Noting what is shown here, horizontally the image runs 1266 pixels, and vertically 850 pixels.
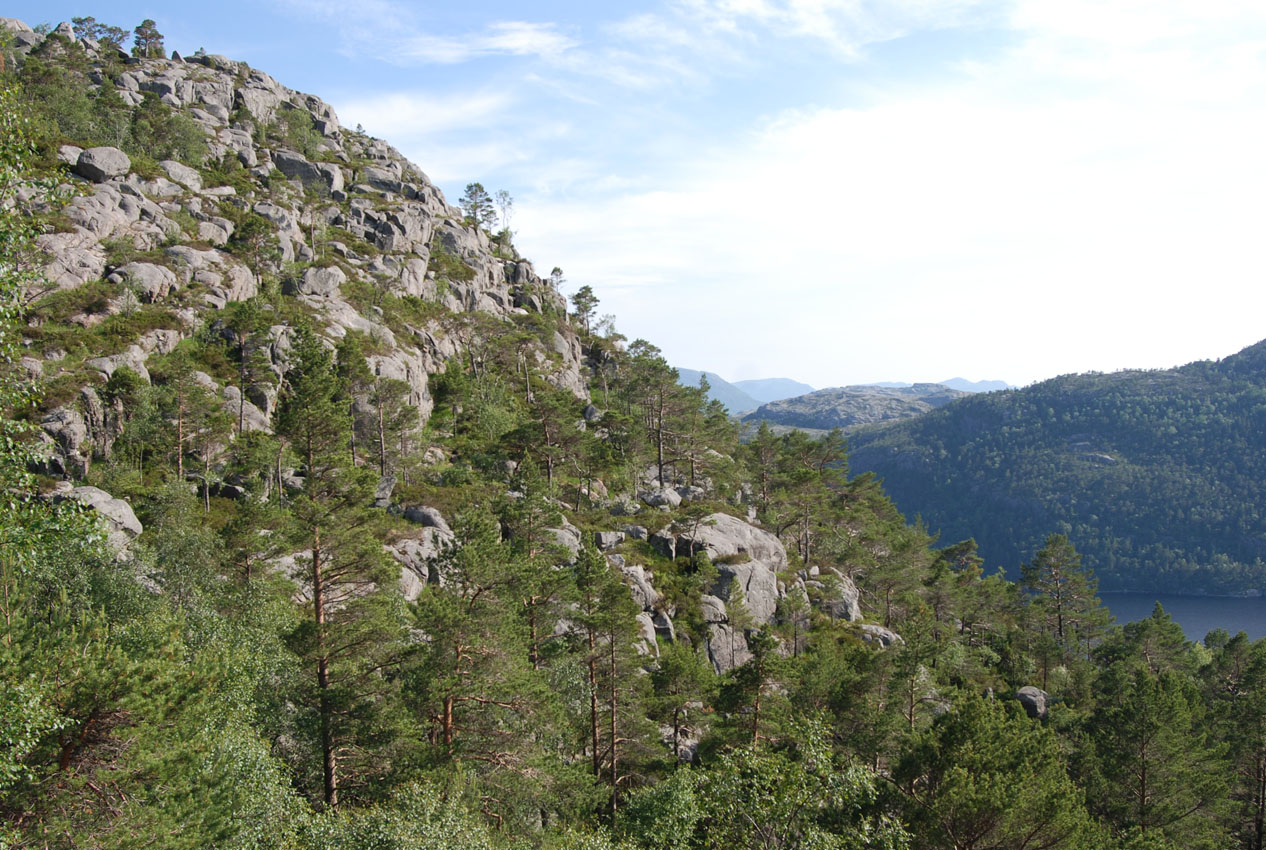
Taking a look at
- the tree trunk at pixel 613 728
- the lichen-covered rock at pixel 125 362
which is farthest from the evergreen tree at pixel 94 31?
the tree trunk at pixel 613 728

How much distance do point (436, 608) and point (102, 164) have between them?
88.5 m

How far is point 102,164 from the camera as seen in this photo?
7875 centimetres

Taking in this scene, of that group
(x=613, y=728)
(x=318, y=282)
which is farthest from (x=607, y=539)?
(x=318, y=282)

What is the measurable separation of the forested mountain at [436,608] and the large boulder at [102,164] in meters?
0.41

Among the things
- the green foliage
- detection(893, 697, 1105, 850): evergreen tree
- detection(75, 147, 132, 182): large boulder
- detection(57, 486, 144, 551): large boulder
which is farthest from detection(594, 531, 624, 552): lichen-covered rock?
the green foliage

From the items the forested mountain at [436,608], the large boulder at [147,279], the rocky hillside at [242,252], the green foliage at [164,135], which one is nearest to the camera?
the forested mountain at [436,608]

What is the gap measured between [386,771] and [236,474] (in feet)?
122

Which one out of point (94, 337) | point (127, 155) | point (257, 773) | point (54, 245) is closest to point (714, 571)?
point (257, 773)

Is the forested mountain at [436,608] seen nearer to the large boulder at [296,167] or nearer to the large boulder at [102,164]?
the large boulder at [102,164]

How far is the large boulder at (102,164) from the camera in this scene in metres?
77.4

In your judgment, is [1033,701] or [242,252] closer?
[1033,701]

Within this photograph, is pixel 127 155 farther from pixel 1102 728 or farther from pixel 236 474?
pixel 1102 728

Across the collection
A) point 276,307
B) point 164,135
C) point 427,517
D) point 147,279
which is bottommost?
point 427,517

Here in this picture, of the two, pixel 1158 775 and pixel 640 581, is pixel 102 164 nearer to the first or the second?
pixel 640 581
